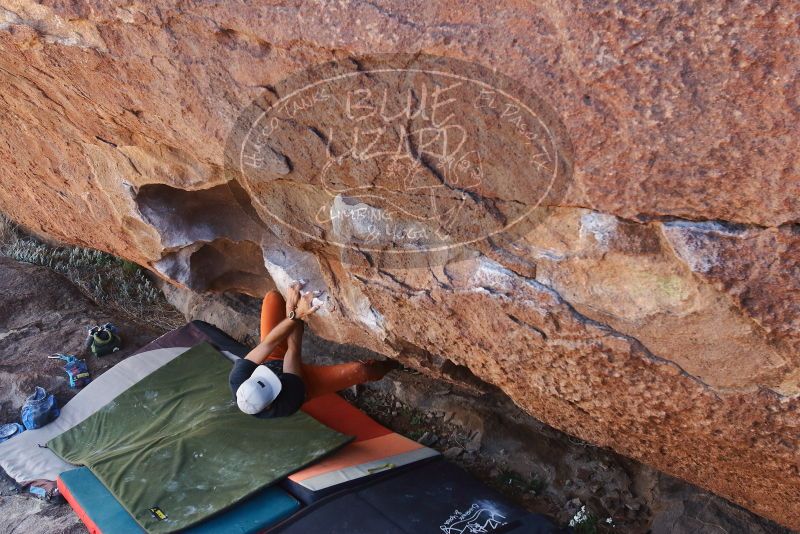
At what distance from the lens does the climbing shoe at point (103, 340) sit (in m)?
4.29

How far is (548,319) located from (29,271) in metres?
4.17

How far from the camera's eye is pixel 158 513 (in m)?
2.90

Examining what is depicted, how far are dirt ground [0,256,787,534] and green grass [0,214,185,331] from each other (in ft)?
0.93

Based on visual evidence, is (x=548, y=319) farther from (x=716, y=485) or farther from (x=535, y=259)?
(x=716, y=485)

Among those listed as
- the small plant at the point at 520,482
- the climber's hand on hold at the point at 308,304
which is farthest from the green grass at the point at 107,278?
the small plant at the point at 520,482

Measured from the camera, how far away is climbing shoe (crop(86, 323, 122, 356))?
4.29m

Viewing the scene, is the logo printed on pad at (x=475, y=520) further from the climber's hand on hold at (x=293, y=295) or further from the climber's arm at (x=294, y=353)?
the climber's hand on hold at (x=293, y=295)

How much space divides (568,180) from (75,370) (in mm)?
3464

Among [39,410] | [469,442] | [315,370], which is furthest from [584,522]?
[39,410]

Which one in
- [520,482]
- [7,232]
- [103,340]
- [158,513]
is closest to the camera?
[158,513]

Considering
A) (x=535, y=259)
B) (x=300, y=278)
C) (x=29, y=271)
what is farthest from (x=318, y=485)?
(x=29, y=271)

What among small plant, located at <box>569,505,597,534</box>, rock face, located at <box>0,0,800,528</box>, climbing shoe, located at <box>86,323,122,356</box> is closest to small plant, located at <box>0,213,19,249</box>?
climbing shoe, located at <box>86,323,122,356</box>

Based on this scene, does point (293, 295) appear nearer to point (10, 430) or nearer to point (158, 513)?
point (158, 513)

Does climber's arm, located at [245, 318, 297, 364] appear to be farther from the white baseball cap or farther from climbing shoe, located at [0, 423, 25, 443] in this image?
climbing shoe, located at [0, 423, 25, 443]
